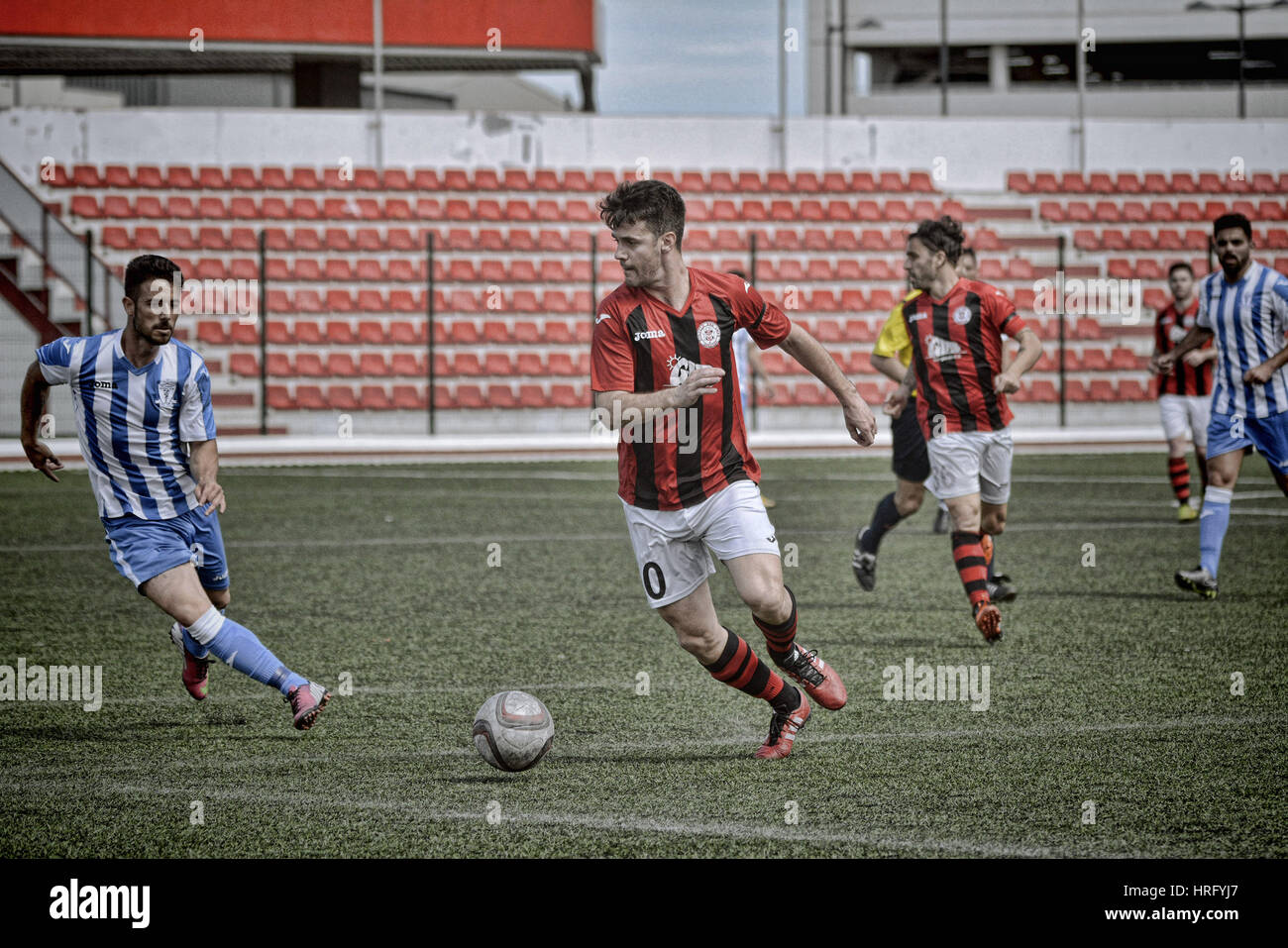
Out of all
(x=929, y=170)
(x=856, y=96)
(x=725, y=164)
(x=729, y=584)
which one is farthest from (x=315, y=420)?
(x=856, y=96)

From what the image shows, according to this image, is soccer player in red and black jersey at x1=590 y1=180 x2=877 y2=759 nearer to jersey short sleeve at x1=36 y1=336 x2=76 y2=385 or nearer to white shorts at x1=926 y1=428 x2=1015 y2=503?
jersey short sleeve at x1=36 y1=336 x2=76 y2=385

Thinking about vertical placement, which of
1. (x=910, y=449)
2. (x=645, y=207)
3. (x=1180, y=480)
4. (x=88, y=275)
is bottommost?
(x=1180, y=480)

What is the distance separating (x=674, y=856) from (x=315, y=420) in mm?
18573

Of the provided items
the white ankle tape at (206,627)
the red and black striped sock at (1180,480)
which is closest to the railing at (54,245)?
the red and black striped sock at (1180,480)

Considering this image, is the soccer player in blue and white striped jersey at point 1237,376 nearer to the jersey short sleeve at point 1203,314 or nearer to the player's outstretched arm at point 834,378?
the jersey short sleeve at point 1203,314

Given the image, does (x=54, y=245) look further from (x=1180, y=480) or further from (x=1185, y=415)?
(x=1180, y=480)

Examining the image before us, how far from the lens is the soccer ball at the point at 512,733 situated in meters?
4.87

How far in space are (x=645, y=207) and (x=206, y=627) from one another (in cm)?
216

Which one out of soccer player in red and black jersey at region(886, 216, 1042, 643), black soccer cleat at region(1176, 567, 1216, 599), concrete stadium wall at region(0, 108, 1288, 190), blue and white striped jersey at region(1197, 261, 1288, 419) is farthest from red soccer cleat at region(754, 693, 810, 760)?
concrete stadium wall at region(0, 108, 1288, 190)

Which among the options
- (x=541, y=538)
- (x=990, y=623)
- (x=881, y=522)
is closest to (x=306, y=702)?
(x=990, y=623)

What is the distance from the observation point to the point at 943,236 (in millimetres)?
7387

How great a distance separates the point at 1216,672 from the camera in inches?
251

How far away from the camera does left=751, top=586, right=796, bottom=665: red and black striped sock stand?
5137 mm
